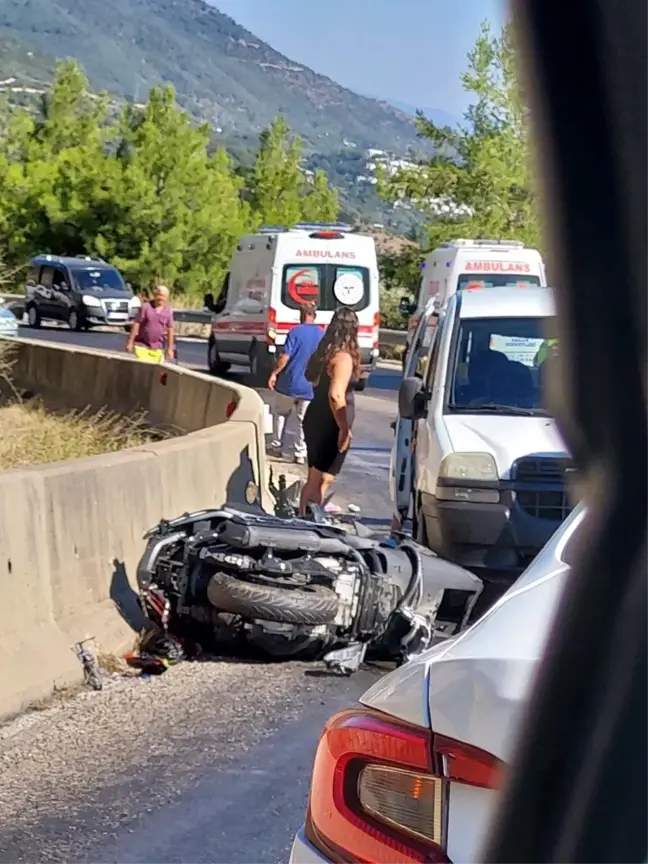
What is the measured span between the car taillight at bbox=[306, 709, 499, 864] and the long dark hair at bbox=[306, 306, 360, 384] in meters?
7.56

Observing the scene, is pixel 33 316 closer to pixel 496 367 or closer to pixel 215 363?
pixel 215 363

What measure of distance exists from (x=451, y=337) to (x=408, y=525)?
1368 mm

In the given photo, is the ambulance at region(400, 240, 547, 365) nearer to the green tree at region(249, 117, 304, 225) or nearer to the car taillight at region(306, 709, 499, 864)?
the car taillight at region(306, 709, 499, 864)

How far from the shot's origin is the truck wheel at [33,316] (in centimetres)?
3975

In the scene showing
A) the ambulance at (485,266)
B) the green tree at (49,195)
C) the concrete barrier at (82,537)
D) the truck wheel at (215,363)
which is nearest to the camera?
the concrete barrier at (82,537)

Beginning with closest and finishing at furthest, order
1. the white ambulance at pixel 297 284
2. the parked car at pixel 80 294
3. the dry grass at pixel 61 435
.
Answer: the dry grass at pixel 61 435, the white ambulance at pixel 297 284, the parked car at pixel 80 294

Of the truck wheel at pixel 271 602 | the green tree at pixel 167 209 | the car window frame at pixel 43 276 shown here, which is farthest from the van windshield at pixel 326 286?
the green tree at pixel 167 209

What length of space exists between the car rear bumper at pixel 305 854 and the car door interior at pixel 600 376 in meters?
0.79

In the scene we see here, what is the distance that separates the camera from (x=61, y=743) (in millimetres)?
5613

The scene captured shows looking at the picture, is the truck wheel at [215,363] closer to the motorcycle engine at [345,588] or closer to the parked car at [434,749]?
the motorcycle engine at [345,588]

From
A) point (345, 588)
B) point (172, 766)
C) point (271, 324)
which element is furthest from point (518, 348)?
point (271, 324)

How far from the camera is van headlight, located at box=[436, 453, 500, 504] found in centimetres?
795

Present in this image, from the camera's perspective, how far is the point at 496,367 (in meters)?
8.91

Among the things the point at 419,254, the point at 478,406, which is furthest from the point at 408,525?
the point at 419,254
